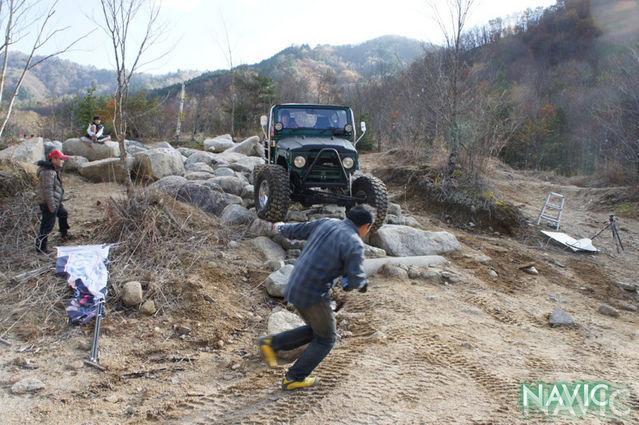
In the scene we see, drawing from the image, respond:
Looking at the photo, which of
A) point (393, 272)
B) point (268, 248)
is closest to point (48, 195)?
point (268, 248)

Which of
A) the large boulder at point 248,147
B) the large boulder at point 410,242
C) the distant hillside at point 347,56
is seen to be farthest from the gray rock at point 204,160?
the distant hillside at point 347,56

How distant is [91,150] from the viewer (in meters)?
11.3

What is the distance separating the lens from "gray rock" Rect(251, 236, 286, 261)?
5.84 meters

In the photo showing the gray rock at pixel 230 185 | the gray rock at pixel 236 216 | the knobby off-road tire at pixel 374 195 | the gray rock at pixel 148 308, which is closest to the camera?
the gray rock at pixel 148 308

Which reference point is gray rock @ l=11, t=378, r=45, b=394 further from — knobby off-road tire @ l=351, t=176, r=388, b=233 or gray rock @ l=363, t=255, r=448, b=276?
knobby off-road tire @ l=351, t=176, r=388, b=233

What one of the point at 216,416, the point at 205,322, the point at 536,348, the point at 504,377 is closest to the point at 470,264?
the point at 536,348

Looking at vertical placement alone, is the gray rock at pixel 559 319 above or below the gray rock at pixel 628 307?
above

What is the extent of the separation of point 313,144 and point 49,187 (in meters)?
3.41

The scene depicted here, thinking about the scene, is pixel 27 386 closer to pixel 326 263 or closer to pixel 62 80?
pixel 326 263

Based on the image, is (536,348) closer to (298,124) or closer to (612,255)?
(298,124)

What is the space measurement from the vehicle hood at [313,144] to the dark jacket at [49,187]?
3.03 meters

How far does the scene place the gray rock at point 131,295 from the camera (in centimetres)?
433

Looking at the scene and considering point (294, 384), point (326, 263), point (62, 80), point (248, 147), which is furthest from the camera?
point (62, 80)

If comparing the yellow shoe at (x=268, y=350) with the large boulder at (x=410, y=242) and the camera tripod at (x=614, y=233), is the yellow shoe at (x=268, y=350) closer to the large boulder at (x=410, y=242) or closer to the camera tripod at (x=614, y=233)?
the large boulder at (x=410, y=242)
